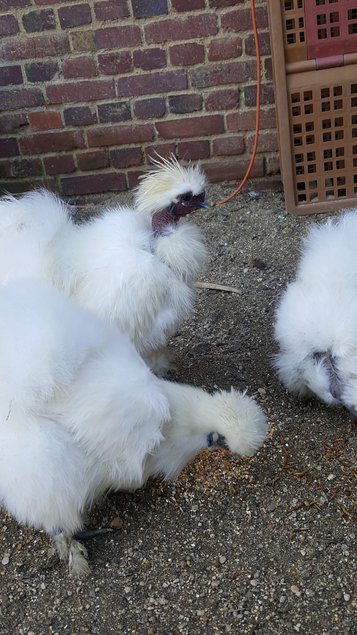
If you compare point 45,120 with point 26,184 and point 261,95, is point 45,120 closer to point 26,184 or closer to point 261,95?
point 26,184

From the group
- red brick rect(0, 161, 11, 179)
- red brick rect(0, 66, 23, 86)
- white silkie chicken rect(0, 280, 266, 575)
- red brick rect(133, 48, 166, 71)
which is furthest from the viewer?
red brick rect(0, 161, 11, 179)

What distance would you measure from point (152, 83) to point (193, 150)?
1.77 ft

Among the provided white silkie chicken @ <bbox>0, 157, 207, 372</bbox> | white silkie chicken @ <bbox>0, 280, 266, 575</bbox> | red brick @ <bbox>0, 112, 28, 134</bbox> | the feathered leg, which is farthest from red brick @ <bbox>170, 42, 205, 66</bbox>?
the feathered leg

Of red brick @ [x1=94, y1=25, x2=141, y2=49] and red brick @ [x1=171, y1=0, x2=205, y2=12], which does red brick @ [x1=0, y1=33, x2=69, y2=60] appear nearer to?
red brick @ [x1=94, y1=25, x2=141, y2=49]

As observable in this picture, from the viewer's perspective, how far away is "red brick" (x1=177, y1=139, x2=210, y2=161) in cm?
452

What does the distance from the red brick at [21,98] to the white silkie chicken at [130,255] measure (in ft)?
5.97

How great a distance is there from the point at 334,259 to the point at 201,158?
2028 mm

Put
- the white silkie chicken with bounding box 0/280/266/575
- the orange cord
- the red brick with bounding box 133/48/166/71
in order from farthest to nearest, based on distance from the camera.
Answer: the red brick with bounding box 133/48/166/71 → the orange cord → the white silkie chicken with bounding box 0/280/266/575

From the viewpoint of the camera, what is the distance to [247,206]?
4.48 m

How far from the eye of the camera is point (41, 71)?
4.33 metres

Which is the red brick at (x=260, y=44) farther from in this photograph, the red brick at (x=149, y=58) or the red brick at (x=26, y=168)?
the red brick at (x=26, y=168)

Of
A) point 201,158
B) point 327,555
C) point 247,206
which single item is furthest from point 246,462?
point 201,158

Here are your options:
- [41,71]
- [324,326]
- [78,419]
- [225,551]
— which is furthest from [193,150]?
[225,551]

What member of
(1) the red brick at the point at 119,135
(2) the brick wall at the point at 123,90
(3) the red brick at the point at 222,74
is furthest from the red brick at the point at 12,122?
(3) the red brick at the point at 222,74
